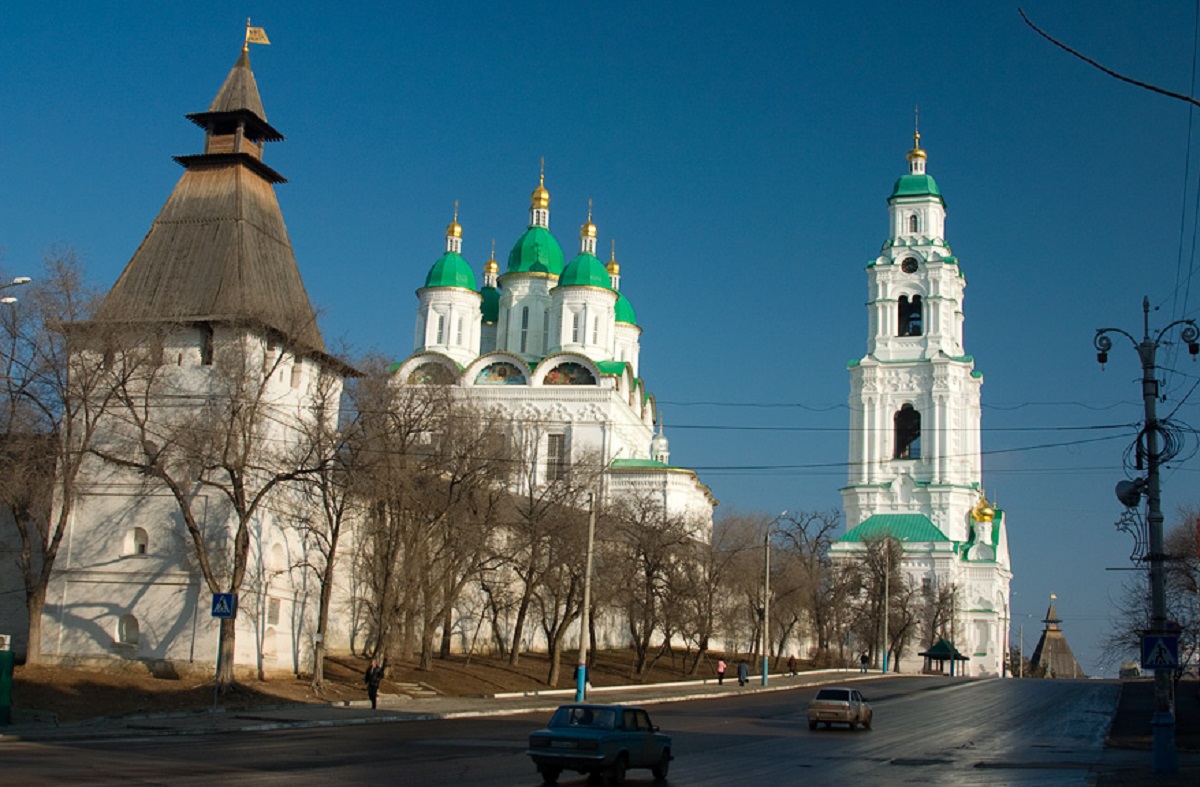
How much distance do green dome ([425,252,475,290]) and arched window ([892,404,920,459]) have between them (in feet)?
116

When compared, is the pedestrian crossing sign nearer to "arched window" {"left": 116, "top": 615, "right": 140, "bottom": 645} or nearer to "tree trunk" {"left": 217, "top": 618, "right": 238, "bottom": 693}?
"tree trunk" {"left": 217, "top": 618, "right": 238, "bottom": 693}

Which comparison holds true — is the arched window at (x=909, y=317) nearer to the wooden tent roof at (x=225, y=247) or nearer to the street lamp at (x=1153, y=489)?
the wooden tent roof at (x=225, y=247)

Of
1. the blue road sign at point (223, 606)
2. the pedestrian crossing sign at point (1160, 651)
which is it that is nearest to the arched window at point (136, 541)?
the blue road sign at point (223, 606)

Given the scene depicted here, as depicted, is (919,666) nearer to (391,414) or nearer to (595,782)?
(391,414)

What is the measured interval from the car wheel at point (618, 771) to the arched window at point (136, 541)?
22259 mm

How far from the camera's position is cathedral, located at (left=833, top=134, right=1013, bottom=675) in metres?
90.4

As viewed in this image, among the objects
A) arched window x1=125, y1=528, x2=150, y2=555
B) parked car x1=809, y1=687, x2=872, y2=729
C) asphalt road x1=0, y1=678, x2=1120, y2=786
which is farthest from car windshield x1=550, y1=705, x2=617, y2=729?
arched window x1=125, y1=528, x2=150, y2=555

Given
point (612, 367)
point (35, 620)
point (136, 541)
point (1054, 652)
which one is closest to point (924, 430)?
point (612, 367)

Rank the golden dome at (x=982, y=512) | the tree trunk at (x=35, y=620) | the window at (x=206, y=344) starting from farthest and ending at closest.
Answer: the golden dome at (x=982, y=512)
the window at (x=206, y=344)
the tree trunk at (x=35, y=620)

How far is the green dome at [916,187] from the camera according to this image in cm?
9938

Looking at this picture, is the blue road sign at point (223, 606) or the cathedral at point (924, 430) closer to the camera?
the blue road sign at point (223, 606)

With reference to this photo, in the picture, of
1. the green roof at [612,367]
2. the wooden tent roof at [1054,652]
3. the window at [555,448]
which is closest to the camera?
the window at [555,448]

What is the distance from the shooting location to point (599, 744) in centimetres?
1673

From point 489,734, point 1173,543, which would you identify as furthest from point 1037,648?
point 489,734
